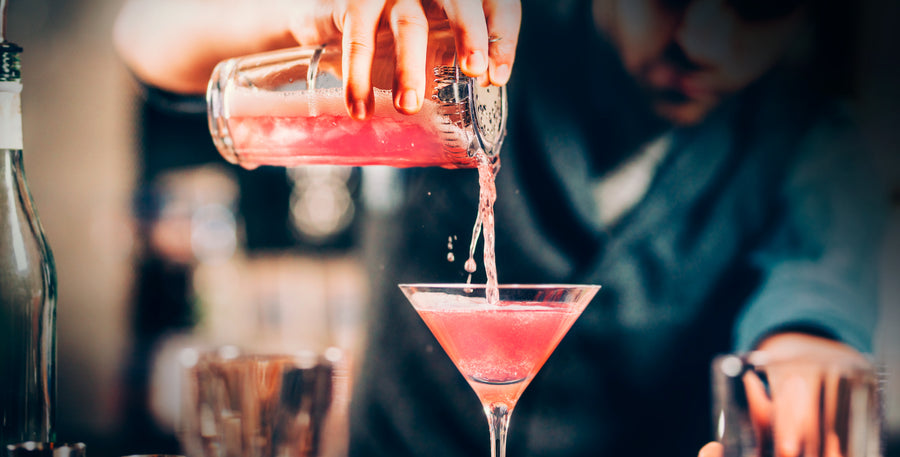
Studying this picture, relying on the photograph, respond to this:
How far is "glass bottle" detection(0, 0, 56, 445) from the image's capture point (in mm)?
1114

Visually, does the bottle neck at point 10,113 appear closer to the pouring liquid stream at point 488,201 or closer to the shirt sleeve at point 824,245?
the pouring liquid stream at point 488,201

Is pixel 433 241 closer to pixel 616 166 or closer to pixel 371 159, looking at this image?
pixel 616 166

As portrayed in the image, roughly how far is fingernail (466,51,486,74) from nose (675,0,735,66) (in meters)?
1.02

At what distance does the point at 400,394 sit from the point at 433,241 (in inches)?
16.4

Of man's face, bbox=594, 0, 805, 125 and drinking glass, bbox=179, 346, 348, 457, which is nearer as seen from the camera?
drinking glass, bbox=179, 346, 348, 457

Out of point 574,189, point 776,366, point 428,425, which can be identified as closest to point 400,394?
point 428,425

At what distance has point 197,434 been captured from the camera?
74 cm

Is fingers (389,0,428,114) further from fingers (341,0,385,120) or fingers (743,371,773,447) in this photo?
fingers (743,371,773,447)

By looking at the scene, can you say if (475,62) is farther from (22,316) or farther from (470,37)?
(22,316)

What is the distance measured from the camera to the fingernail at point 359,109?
39.7 inches

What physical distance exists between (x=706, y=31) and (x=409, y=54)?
107 centimetres

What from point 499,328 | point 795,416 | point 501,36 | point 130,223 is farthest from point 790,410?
point 130,223

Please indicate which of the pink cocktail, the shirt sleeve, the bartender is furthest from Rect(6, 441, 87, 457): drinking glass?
the shirt sleeve

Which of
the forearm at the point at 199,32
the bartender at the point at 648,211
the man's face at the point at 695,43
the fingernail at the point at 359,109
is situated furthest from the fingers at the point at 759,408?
the forearm at the point at 199,32
